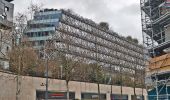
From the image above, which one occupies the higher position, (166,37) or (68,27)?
(68,27)

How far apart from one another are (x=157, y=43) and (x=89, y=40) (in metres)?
66.1

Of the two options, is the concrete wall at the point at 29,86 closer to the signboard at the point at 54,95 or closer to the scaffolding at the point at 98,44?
the signboard at the point at 54,95

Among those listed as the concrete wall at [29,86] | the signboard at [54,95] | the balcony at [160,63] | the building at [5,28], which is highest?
the building at [5,28]

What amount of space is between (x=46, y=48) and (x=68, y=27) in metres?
48.9

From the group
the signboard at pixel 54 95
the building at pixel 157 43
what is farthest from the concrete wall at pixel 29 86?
the building at pixel 157 43

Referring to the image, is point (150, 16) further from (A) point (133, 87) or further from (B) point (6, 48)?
(A) point (133, 87)

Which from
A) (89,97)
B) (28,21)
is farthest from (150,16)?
(89,97)

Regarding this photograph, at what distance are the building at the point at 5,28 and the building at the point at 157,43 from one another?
61.2 ft

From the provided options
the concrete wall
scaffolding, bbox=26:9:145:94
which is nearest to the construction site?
the concrete wall

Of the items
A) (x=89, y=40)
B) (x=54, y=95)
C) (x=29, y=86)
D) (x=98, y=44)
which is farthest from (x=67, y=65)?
(x=98, y=44)

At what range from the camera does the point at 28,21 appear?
44781mm

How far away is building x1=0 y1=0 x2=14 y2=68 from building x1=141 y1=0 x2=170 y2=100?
1865cm

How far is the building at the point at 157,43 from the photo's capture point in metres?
41.6

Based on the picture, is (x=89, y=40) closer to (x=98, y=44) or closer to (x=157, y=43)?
(x=98, y=44)
